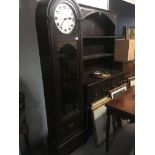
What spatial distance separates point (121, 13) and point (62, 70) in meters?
2.16

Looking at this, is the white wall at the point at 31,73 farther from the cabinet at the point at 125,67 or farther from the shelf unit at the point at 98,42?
the cabinet at the point at 125,67

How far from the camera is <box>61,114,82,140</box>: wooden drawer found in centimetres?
211

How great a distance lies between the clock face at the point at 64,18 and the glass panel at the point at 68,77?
0.19 meters

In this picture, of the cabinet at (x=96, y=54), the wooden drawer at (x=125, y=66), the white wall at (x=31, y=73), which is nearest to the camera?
the white wall at (x=31, y=73)

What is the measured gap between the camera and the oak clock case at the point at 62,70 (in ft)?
5.86

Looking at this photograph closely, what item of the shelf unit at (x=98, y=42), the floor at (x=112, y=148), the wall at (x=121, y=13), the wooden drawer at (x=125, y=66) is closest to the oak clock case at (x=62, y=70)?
the floor at (x=112, y=148)

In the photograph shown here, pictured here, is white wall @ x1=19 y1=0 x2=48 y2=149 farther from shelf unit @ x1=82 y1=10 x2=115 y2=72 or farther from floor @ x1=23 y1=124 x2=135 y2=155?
shelf unit @ x1=82 y1=10 x2=115 y2=72

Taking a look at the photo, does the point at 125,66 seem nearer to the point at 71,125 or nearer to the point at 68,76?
the point at 68,76

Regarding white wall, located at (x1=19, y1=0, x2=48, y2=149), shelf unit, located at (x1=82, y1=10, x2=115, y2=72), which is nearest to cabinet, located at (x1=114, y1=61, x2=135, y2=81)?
shelf unit, located at (x1=82, y1=10, x2=115, y2=72)

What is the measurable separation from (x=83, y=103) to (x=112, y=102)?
425 mm

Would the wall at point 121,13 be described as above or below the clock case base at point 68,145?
above

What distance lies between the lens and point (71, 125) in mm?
2199
